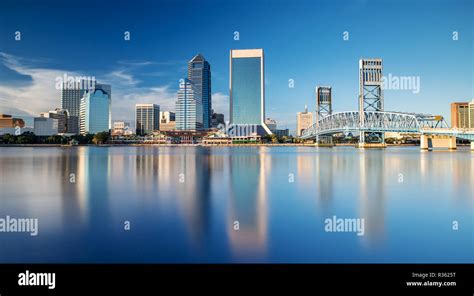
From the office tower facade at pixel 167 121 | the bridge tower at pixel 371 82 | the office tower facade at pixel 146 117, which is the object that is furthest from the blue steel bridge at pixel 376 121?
the office tower facade at pixel 146 117

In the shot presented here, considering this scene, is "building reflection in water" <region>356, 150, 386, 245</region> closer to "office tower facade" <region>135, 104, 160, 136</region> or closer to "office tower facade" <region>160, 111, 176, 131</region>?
"office tower facade" <region>160, 111, 176, 131</region>

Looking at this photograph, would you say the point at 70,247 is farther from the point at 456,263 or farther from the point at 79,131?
the point at 79,131

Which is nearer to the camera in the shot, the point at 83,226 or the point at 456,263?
the point at 456,263

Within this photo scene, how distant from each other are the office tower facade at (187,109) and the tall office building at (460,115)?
9744cm

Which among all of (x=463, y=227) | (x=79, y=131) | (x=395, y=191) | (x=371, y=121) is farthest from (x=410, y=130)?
(x=79, y=131)

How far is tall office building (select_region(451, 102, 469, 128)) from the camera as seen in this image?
8858cm

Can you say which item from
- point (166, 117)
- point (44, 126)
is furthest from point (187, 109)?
point (44, 126)

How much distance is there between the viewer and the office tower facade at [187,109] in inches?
5960

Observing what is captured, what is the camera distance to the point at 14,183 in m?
14.5

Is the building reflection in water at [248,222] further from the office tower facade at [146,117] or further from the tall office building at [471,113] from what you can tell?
the office tower facade at [146,117]

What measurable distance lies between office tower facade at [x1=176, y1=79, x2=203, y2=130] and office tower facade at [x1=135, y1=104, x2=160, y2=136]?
113 ft
